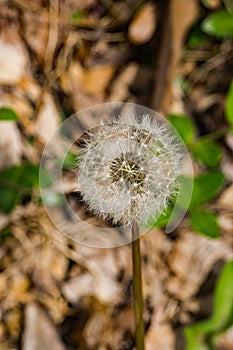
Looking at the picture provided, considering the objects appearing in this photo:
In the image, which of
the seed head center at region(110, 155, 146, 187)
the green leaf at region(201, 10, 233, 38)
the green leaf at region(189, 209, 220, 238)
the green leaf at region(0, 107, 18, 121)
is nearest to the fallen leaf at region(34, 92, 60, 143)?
the green leaf at region(201, 10, 233, 38)

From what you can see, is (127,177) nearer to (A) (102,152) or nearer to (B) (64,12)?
(A) (102,152)

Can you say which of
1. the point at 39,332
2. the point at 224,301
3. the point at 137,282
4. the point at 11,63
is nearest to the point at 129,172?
the point at 137,282

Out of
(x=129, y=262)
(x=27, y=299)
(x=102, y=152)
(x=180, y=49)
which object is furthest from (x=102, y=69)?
(x=102, y=152)

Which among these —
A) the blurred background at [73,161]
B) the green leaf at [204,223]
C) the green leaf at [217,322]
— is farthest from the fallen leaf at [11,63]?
the green leaf at [217,322]

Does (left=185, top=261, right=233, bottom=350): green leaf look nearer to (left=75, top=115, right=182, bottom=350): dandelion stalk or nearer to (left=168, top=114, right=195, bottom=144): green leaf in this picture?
(left=168, top=114, right=195, bottom=144): green leaf

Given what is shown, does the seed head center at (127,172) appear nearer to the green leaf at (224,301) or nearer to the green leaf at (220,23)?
the green leaf at (224,301)

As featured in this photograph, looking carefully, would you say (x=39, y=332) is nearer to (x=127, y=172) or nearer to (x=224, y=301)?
(x=224, y=301)

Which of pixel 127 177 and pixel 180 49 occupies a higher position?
pixel 180 49
